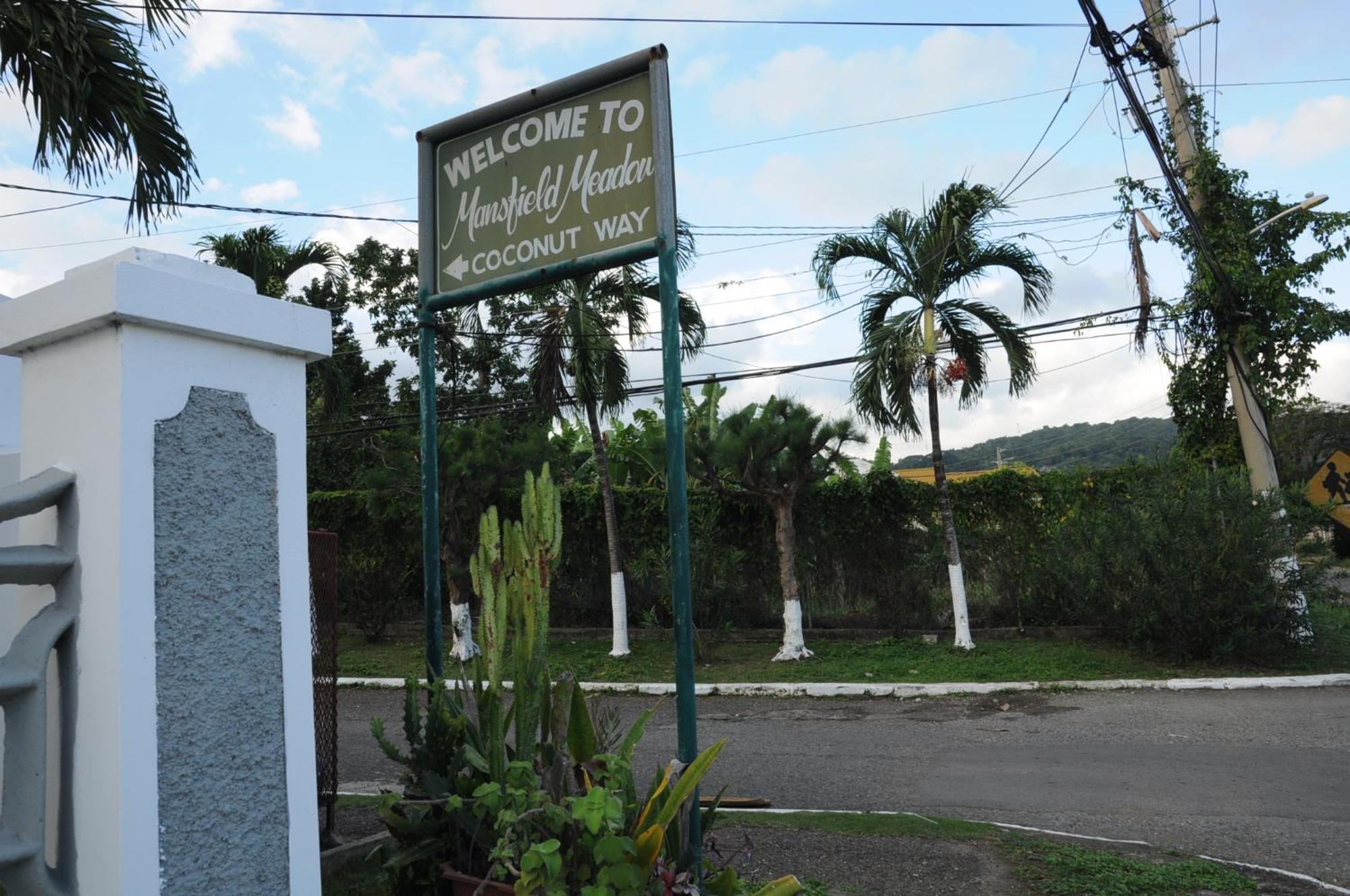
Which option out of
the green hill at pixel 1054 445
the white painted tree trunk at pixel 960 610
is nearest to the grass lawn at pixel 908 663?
the white painted tree trunk at pixel 960 610

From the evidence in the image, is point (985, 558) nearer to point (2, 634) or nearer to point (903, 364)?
point (903, 364)

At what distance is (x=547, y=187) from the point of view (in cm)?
402

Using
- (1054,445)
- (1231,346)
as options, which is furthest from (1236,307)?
(1054,445)

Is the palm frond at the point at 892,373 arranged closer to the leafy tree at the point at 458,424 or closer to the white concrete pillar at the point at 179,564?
the leafy tree at the point at 458,424

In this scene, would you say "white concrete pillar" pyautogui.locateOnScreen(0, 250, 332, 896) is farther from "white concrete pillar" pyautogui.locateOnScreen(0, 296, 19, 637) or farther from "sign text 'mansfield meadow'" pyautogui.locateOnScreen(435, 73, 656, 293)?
"sign text 'mansfield meadow'" pyautogui.locateOnScreen(435, 73, 656, 293)

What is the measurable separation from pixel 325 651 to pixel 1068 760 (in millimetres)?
6130

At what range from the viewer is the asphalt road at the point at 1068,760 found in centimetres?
646

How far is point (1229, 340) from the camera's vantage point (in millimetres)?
13648

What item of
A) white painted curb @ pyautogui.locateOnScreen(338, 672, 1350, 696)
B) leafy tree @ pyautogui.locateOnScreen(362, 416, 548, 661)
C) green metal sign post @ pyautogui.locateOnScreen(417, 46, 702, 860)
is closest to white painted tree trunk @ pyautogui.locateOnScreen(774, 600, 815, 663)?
white painted curb @ pyautogui.locateOnScreen(338, 672, 1350, 696)

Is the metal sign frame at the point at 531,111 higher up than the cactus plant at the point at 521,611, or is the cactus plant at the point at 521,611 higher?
the metal sign frame at the point at 531,111

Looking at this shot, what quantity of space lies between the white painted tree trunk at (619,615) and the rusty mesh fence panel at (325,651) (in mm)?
9635

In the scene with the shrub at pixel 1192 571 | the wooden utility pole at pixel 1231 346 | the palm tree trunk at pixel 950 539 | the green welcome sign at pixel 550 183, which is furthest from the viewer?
the palm tree trunk at pixel 950 539

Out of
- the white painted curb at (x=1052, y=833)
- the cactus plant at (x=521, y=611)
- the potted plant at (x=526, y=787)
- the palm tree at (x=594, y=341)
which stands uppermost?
the palm tree at (x=594, y=341)

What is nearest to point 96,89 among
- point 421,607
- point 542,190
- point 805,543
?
point 542,190
